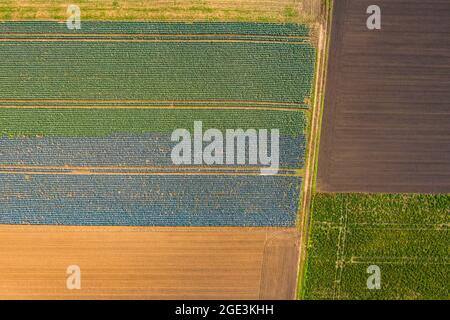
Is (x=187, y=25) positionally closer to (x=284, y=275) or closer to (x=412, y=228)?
(x=284, y=275)

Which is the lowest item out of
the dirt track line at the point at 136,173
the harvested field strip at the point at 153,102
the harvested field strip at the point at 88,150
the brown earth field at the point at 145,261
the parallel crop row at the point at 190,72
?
the brown earth field at the point at 145,261

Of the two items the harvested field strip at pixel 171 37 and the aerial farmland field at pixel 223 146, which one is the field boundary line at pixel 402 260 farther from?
the harvested field strip at pixel 171 37

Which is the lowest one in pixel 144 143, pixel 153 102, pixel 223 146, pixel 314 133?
pixel 223 146

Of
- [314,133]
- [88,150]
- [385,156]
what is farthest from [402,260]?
[88,150]

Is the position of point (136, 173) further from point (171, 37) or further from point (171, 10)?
point (171, 10)

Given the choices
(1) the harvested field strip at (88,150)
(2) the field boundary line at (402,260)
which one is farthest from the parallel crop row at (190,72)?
(2) the field boundary line at (402,260)

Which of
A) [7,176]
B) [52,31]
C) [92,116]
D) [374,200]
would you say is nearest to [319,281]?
[374,200]
